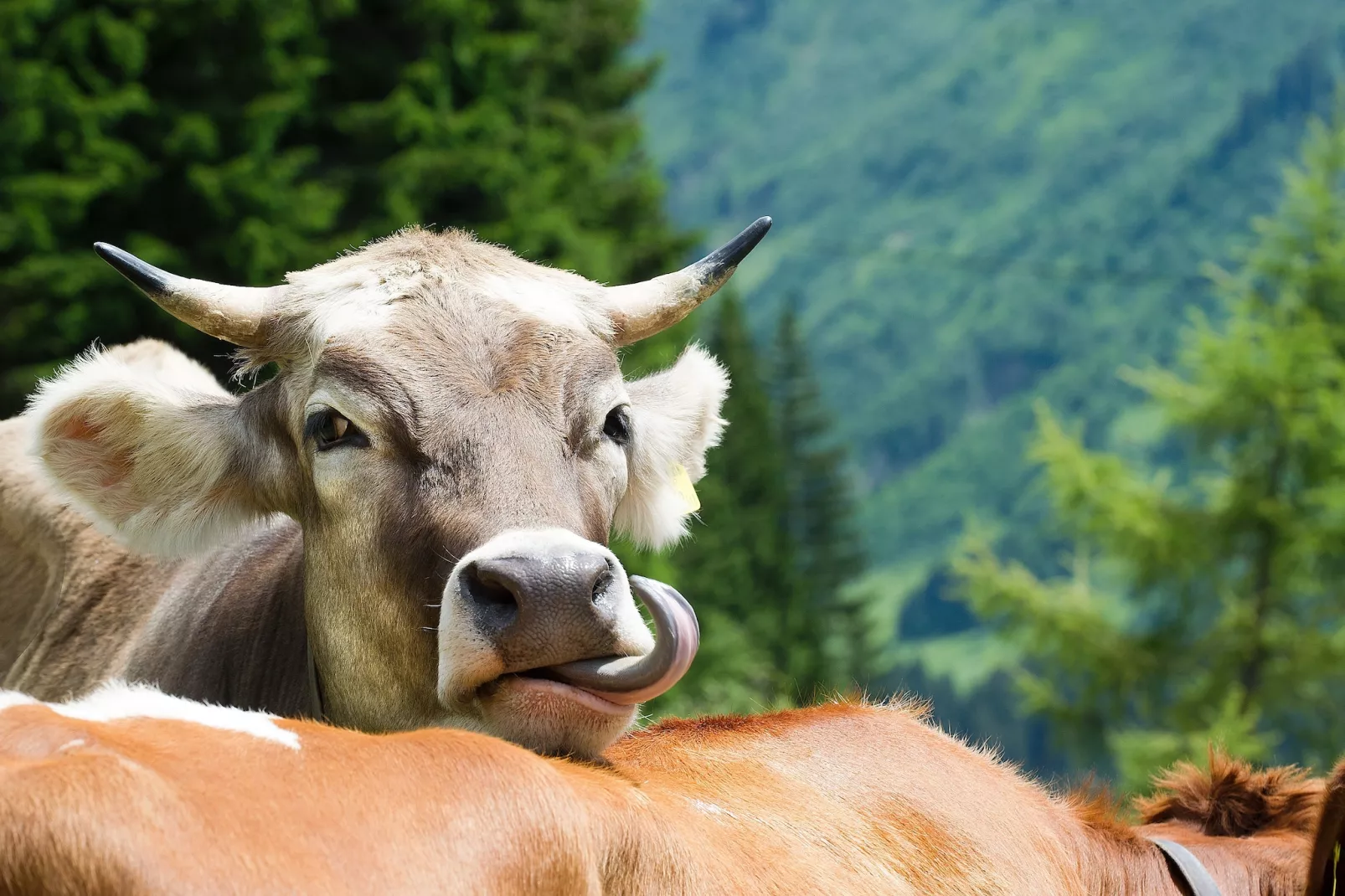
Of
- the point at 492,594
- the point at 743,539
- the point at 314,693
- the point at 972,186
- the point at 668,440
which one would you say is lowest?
the point at 743,539

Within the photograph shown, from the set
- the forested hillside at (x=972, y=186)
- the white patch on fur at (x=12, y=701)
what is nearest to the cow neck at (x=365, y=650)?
the white patch on fur at (x=12, y=701)

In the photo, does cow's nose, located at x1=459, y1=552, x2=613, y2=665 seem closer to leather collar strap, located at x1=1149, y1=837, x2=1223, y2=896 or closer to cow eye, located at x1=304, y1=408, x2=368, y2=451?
cow eye, located at x1=304, y1=408, x2=368, y2=451

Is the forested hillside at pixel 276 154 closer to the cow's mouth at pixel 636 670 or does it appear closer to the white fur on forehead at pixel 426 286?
the white fur on forehead at pixel 426 286

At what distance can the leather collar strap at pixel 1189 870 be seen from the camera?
361cm

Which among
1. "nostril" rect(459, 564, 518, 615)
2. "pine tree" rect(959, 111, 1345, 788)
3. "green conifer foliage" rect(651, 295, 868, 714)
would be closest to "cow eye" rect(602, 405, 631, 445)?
"nostril" rect(459, 564, 518, 615)

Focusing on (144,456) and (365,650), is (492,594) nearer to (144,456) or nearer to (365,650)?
(365,650)

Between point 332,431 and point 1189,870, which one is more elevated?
point 332,431

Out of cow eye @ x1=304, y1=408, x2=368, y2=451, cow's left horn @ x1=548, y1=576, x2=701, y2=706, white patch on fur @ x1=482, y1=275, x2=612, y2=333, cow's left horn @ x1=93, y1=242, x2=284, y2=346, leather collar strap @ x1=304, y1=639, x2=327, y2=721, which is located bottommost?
leather collar strap @ x1=304, y1=639, x2=327, y2=721

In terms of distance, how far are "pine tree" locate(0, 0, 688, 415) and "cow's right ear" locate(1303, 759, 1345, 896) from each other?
35.9 feet

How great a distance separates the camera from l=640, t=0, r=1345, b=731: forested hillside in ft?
346

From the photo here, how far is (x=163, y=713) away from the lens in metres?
2.38

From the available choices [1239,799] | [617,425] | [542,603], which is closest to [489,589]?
[542,603]

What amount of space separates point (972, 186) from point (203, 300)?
124 meters

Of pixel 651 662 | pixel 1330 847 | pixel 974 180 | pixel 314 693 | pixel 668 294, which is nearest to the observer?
pixel 651 662
